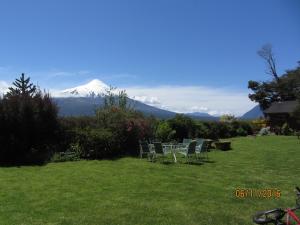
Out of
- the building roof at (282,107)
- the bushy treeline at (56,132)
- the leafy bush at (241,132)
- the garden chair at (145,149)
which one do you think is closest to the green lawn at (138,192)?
the garden chair at (145,149)

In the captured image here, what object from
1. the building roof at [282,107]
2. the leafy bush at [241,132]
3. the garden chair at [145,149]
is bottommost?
the garden chair at [145,149]

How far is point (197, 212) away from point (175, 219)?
0.63m

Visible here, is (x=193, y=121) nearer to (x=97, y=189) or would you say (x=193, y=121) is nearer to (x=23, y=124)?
(x=23, y=124)

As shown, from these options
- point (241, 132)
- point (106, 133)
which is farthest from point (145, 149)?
point (241, 132)

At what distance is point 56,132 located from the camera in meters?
17.9

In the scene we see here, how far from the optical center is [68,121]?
18.6m

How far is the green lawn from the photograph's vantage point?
24.5 feet

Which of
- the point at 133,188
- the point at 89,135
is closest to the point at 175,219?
the point at 133,188

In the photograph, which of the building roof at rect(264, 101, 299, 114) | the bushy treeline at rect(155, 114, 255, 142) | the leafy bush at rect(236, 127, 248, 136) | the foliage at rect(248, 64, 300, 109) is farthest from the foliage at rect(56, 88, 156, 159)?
the foliage at rect(248, 64, 300, 109)
